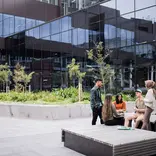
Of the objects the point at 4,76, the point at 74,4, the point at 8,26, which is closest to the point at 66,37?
the point at 74,4

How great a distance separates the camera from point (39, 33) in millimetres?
32875

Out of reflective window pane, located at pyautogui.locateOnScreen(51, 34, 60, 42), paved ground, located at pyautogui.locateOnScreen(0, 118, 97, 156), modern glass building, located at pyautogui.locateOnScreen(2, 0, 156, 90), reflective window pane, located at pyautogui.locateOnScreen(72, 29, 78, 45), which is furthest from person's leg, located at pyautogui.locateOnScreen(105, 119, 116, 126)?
reflective window pane, located at pyautogui.locateOnScreen(51, 34, 60, 42)

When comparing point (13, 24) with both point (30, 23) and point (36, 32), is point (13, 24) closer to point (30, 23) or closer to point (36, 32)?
point (30, 23)

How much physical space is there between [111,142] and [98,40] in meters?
19.4

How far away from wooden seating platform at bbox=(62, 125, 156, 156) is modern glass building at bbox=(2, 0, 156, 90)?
14.1 m

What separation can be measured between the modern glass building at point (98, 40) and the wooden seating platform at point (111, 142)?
1411 centimetres

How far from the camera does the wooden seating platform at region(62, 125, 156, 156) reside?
18.7 ft

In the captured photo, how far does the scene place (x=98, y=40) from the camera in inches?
966

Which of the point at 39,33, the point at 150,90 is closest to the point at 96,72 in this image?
the point at 39,33

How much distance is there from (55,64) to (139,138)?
24.5 metres

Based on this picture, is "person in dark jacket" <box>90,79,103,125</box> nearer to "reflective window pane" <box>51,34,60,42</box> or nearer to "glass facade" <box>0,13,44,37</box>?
"reflective window pane" <box>51,34,60,42</box>

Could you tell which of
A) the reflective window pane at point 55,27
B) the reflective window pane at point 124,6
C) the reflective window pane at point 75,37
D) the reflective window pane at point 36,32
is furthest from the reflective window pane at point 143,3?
the reflective window pane at point 36,32

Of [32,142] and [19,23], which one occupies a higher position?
[19,23]

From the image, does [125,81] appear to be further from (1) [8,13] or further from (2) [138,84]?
(1) [8,13]
